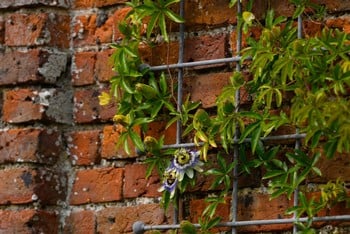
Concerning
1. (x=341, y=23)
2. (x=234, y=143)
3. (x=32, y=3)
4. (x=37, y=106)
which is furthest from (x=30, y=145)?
(x=341, y=23)

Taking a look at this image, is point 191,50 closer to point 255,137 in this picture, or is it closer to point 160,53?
point 160,53

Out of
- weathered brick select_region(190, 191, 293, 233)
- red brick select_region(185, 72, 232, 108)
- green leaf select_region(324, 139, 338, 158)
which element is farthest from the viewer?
red brick select_region(185, 72, 232, 108)

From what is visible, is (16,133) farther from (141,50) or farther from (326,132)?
(326,132)

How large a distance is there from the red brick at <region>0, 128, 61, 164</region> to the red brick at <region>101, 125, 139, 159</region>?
107 mm

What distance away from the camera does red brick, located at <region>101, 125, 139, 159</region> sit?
279 cm

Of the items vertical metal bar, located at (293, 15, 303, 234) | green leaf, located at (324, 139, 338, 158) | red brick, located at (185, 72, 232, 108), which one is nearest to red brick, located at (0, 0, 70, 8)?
red brick, located at (185, 72, 232, 108)

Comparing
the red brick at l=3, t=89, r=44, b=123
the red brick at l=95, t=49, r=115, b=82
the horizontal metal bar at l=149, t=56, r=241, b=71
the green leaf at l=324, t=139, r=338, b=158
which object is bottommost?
the green leaf at l=324, t=139, r=338, b=158

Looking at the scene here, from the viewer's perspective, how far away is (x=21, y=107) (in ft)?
9.32

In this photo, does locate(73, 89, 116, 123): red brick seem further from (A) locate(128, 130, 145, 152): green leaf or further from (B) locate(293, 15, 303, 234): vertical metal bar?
(B) locate(293, 15, 303, 234): vertical metal bar

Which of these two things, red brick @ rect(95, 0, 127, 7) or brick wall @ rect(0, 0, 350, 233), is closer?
brick wall @ rect(0, 0, 350, 233)

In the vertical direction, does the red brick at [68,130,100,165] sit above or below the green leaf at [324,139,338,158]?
above

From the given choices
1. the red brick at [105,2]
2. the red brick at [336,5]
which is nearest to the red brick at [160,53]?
the red brick at [105,2]

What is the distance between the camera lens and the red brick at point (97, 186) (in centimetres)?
278

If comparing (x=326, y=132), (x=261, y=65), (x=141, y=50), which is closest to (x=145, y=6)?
(x=141, y=50)
